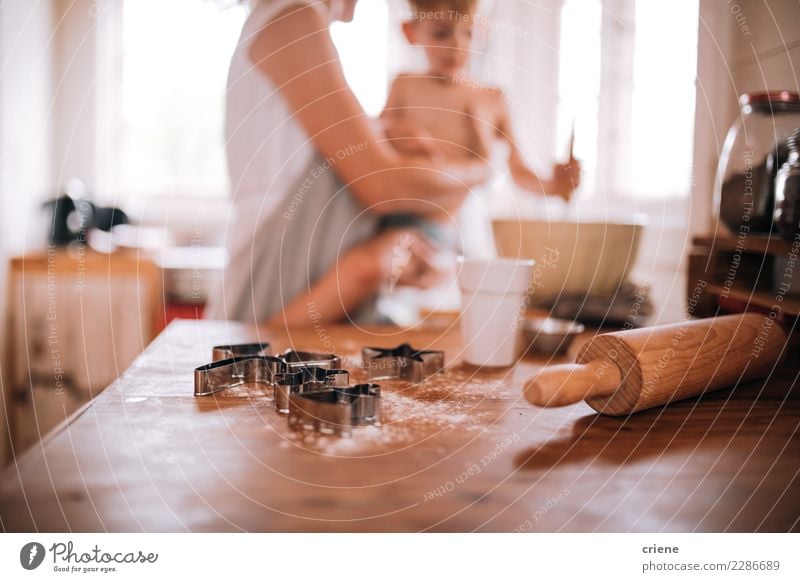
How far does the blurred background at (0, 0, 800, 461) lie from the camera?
1.42 meters

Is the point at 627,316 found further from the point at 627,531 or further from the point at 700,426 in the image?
the point at 627,531

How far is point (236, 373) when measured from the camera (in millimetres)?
441

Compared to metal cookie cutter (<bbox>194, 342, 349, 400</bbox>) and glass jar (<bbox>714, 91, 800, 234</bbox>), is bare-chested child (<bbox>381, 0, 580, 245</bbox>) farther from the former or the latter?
metal cookie cutter (<bbox>194, 342, 349, 400</bbox>)

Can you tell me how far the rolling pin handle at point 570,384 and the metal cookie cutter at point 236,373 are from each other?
172mm

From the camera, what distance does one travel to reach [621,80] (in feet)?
5.93

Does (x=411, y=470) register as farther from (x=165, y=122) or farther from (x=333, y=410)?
(x=165, y=122)

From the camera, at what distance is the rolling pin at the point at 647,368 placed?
37cm

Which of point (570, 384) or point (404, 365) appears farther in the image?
point (404, 365)

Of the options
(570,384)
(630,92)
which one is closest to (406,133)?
(570,384)

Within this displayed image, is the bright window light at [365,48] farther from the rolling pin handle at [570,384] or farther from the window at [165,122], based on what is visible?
the rolling pin handle at [570,384]

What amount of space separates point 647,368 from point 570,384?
54mm

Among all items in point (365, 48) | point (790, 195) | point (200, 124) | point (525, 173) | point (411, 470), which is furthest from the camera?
point (200, 124)

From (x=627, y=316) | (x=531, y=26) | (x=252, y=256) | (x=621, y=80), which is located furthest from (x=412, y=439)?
(x=531, y=26)
